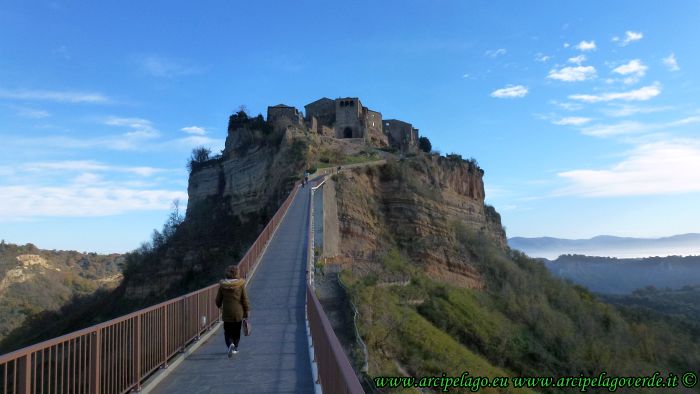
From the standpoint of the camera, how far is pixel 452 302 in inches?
995

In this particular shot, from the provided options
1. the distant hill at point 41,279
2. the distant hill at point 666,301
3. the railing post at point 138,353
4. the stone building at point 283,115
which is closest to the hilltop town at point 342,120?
the stone building at point 283,115

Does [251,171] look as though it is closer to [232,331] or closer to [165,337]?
[232,331]

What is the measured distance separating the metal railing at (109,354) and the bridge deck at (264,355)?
0.38 metres

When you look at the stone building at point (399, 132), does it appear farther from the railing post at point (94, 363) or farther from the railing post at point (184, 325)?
the railing post at point (94, 363)

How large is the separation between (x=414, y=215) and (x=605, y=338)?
47.0 ft

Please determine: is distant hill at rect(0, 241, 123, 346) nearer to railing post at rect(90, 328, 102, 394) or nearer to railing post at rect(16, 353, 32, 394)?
railing post at rect(90, 328, 102, 394)

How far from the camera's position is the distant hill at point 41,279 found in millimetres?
74938

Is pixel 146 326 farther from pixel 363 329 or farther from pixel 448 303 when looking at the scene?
pixel 448 303

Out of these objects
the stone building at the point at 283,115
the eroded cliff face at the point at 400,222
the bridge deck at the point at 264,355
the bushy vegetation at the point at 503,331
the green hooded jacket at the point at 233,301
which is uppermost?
the stone building at the point at 283,115

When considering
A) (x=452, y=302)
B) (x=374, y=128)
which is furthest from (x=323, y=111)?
(x=452, y=302)

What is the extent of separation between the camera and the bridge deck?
21.7 feet

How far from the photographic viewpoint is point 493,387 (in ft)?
57.7

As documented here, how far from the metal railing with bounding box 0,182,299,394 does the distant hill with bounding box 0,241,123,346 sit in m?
62.2

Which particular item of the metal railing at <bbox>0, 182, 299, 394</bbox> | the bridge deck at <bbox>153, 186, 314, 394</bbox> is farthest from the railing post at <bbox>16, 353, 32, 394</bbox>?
the bridge deck at <bbox>153, 186, 314, 394</bbox>
